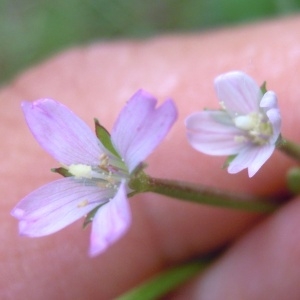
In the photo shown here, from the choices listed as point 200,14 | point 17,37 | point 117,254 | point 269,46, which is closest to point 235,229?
point 117,254

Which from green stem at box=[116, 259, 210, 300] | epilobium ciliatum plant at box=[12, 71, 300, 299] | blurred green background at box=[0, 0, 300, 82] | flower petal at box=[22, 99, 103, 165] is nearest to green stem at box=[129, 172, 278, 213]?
epilobium ciliatum plant at box=[12, 71, 300, 299]

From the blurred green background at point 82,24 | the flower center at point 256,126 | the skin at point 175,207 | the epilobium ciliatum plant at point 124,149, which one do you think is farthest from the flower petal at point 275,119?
the blurred green background at point 82,24

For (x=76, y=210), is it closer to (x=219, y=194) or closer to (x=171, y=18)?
(x=219, y=194)

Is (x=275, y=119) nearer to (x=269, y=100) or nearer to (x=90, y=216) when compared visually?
(x=269, y=100)

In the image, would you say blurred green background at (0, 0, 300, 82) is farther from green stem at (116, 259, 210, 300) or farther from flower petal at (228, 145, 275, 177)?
flower petal at (228, 145, 275, 177)

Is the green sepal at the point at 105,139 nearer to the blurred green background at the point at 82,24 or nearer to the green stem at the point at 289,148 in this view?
the green stem at the point at 289,148

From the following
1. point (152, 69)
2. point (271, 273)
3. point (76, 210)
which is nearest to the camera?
point (76, 210)

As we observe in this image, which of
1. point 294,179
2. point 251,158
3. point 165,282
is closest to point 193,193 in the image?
point 251,158
